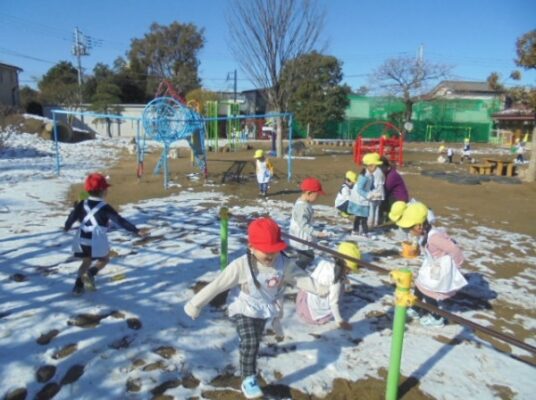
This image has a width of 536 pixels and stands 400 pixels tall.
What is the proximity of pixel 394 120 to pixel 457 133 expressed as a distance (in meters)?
6.38

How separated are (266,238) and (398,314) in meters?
0.87

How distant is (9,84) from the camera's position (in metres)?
32.7

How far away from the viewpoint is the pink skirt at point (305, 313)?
368cm

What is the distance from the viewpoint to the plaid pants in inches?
104

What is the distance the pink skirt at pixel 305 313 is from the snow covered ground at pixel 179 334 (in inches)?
2.7

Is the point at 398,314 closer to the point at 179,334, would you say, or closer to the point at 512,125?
the point at 179,334

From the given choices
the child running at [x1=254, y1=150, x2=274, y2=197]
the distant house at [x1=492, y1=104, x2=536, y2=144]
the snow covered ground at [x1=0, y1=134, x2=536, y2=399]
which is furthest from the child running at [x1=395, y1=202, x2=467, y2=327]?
the distant house at [x1=492, y1=104, x2=536, y2=144]

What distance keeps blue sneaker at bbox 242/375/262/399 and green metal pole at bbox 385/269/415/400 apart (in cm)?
82

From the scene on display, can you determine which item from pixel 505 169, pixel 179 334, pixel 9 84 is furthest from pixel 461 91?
pixel 179 334

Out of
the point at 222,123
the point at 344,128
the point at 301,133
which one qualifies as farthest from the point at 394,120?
the point at 222,123

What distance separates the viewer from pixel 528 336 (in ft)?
12.4

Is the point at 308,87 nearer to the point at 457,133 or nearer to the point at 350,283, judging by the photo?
the point at 457,133

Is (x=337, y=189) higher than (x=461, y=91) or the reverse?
the reverse

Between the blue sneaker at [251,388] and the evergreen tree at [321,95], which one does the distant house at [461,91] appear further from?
the blue sneaker at [251,388]
